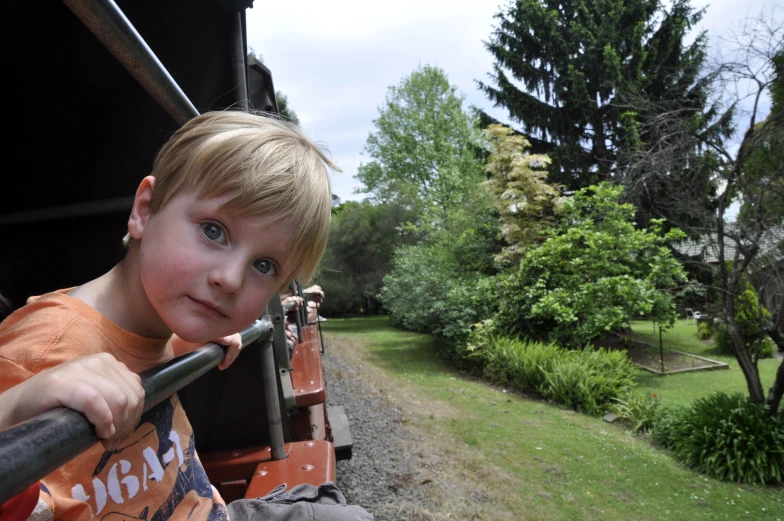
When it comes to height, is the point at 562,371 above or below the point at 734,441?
above

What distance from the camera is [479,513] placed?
15.8 ft

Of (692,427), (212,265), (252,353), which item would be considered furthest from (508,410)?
(212,265)

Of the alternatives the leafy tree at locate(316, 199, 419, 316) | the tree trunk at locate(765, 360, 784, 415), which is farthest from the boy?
the leafy tree at locate(316, 199, 419, 316)

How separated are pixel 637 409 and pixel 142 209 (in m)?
8.74

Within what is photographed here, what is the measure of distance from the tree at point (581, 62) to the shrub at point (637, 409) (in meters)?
9.96

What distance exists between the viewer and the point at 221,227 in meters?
1.11

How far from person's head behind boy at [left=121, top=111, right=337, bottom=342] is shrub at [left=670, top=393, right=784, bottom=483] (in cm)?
683

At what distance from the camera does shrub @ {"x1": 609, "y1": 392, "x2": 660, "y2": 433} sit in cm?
811

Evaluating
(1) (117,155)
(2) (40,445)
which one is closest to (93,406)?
(2) (40,445)

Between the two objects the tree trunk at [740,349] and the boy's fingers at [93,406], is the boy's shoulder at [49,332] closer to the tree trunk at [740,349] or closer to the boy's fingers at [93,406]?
the boy's fingers at [93,406]

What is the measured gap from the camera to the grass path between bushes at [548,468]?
212 inches

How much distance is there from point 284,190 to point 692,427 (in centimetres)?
736

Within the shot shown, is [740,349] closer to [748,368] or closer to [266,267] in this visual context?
[748,368]

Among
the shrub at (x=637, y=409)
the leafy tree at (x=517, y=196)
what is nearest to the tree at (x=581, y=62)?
the leafy tree at (x=517, y=196)
